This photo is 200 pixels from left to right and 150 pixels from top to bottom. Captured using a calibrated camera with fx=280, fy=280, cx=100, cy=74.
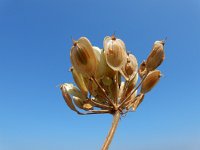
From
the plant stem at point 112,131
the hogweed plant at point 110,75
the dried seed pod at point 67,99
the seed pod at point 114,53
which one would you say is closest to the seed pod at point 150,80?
the hogweed plant at point 110,75

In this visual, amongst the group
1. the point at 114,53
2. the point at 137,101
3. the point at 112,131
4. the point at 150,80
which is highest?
the point at 114,53

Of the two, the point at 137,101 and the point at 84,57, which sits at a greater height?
the point at 84,57

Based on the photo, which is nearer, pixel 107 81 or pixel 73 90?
pixel 107 81

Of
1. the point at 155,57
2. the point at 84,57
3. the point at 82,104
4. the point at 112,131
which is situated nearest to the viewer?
the point at 112,131

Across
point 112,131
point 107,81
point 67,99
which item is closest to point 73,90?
point 67,99

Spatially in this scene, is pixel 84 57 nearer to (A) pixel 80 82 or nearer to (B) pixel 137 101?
(A) pixel 80 82

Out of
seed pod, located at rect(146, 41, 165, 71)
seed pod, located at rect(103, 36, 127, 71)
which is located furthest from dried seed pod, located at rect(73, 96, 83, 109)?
seed pod, located at rect(146, 41, 165, 71)

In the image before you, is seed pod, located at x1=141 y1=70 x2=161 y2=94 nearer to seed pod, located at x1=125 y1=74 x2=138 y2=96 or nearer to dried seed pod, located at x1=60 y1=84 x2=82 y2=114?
seed pod, located at x1=125 y1=74 x2=138 y2=96

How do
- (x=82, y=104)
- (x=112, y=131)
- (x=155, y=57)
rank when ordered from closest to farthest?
(x=112, y=131) → (x=155, y=57) → (x=82, y=104)
